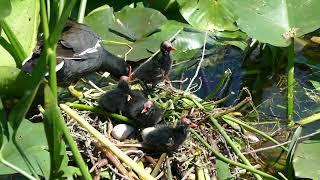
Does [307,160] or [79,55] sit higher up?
[79,55]

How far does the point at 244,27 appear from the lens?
2910 mm

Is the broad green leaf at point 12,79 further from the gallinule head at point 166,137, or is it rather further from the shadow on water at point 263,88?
the shadow on water at point 263,88

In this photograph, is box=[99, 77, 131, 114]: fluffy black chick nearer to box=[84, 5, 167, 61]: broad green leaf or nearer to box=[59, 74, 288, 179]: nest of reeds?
box=[59, 74, 288, 179]: nest of reeds

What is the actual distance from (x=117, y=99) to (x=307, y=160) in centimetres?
82

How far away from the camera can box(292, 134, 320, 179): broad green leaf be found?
225 centimetres

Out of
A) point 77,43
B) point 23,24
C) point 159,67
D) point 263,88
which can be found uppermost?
point 23,24

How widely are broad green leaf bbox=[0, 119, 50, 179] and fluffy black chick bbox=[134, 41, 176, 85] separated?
78 cm

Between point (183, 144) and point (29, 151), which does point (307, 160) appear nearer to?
point (183, 144)

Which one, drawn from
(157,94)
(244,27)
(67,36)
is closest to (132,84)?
(157,94)

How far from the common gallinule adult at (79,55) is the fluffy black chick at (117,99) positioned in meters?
0.26

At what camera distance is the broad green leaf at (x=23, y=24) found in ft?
9.00

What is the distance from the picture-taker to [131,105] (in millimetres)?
2656

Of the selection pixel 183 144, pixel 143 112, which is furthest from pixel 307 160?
pixel 143 112

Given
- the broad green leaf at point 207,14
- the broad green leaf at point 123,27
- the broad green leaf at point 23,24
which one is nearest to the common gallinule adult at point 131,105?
the broad green leaf at point 23,24
